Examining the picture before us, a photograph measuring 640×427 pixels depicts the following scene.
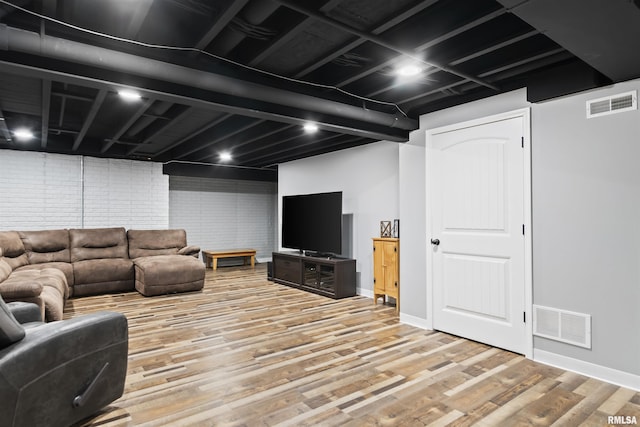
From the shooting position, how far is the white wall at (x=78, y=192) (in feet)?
20.8

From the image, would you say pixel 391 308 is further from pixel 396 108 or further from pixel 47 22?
pixel 47 22

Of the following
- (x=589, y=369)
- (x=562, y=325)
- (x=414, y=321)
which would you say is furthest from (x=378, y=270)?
(x=589, y=369)

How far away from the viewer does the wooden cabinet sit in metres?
4.76

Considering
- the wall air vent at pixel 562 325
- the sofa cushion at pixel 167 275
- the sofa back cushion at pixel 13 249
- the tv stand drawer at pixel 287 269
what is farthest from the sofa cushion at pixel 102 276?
the wall air vent at pixel 562 325

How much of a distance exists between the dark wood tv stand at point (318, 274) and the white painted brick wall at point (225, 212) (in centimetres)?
297

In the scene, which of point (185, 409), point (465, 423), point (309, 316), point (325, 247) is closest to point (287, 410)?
point (185, 409)

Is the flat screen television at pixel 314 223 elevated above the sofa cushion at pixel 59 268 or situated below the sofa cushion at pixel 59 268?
above

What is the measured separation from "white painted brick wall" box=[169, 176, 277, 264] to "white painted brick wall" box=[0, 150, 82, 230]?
204 cm

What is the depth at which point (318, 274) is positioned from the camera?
580 cm

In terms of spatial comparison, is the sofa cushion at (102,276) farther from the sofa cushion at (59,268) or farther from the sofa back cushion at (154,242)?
the sofa back cushion at (154,242)

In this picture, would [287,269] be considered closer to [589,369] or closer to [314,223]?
[314,223]

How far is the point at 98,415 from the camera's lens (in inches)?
87.6

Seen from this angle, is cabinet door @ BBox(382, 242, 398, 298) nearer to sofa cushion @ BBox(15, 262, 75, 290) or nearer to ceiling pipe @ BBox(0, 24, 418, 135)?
ceiling pipe @ BBox(0, 24, 418, 135)

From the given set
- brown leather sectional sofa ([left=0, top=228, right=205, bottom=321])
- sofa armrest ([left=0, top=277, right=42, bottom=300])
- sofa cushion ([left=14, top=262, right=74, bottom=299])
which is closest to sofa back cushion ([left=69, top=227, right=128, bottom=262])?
brown leather sectional sofa ([left=0, top=228, right=205, bottom=321])
